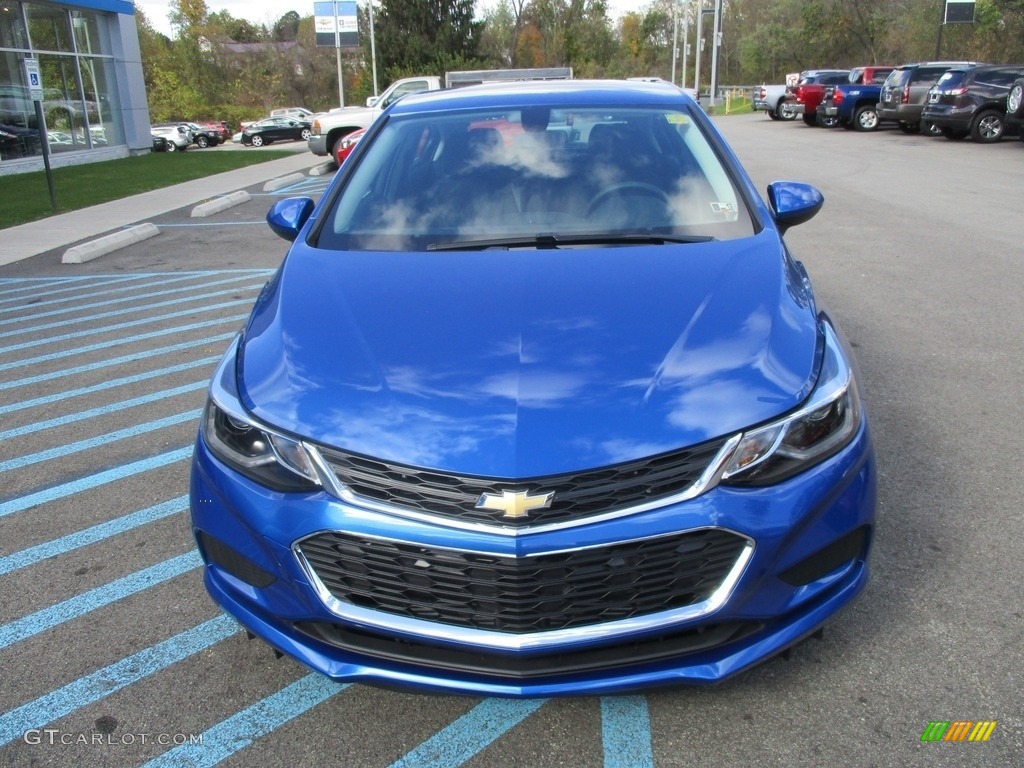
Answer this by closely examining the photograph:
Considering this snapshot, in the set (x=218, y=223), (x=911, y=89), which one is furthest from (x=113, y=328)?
(x=911, y=89)

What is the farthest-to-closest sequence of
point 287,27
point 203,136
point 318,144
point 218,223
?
point 287,27
point 203,136
point 318,144
point 218,223

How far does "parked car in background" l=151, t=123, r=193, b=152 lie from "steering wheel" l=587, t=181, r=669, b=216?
37.1 m

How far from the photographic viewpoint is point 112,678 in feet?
8.82

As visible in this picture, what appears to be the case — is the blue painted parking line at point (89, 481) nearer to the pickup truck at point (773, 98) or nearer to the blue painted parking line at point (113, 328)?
the blue painted parking line at point (113, 328)

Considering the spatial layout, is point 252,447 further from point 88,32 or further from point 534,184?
point 88,32

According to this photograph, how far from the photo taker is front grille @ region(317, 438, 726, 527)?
2.03 m

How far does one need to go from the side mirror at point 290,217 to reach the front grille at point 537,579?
1.94 meters

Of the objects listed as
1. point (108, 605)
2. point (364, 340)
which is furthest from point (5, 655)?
point (364, 340)

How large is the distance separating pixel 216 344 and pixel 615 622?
4.81m

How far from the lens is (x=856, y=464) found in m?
2.27

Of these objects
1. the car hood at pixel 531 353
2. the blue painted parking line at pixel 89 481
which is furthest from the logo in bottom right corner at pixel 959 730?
the blue painted parking line at pixel 89 481

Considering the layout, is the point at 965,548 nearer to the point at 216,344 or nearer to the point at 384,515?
the point at 384,515

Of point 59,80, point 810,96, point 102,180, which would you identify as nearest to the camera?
point 102,180

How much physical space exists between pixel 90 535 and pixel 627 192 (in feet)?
8.29
